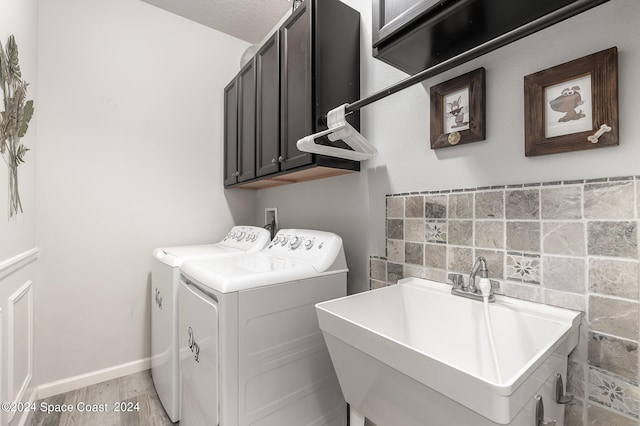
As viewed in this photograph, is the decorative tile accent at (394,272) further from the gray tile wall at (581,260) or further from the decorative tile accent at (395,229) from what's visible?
the gray tile wall at (581,260)

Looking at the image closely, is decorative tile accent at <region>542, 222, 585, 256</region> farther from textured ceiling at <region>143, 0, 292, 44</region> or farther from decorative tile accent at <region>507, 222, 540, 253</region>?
textured ceiling at <region>143, 0, 292, 44</region>

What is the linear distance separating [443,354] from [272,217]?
5.94 feet

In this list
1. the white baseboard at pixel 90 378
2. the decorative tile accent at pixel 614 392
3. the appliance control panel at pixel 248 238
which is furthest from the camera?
the appliance control panel at pixel 248 238

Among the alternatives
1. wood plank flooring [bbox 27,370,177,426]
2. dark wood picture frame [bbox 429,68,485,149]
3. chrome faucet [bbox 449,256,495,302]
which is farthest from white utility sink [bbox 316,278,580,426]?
wood plank flooring [bbox 27,370,177,426]

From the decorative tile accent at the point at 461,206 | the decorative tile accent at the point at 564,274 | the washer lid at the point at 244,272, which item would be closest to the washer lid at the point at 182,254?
the washer lid at the point at 244,272

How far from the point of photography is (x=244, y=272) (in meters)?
1.22

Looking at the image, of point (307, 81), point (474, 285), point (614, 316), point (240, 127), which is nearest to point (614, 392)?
point (614, 316)

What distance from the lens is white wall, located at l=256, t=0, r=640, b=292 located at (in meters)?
0.77

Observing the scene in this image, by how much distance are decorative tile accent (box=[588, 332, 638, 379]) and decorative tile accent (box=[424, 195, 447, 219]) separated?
22.8 inches

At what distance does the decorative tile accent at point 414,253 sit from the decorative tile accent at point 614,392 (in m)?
0.61

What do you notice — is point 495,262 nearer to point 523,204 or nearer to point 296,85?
point 523,204

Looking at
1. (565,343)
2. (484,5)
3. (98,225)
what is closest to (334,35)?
(484,5)

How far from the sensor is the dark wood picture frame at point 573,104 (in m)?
0.77

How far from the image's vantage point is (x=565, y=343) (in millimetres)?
760
